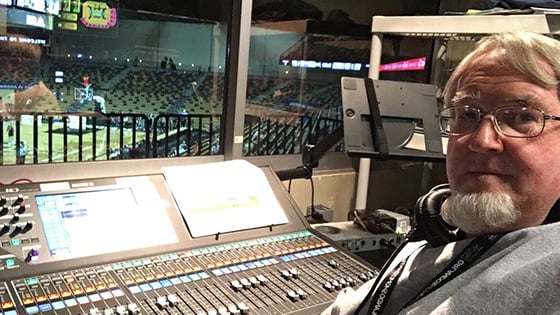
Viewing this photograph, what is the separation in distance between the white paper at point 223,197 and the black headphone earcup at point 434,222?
1.83ft

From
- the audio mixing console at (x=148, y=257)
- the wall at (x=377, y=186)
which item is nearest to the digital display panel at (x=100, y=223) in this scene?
the audio mixing console at (x=148, y=257)

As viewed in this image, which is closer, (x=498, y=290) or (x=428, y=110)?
(x=498, y=290)

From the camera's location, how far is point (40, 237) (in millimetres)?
1326

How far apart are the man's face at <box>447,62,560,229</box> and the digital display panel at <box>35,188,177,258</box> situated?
84 centimetres

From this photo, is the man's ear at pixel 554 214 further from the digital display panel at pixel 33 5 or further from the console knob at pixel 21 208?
the digital display panel at pixel 33 5

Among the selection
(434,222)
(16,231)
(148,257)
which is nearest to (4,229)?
(16,231)

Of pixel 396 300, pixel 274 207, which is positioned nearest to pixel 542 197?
pixel 396 300

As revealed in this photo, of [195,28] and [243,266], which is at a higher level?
[195,28]

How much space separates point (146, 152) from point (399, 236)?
42.6 inches

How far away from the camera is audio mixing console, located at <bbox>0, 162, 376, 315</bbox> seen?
1.20 meters

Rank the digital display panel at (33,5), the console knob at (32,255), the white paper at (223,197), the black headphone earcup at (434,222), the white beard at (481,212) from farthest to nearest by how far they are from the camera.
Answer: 1. the digital display panel at (33,5)
2. the white paper at (223,197)
3. the console knob at (32,255)
4. the black headphone earcup at (434,222)
5. the white beard at (481,212)

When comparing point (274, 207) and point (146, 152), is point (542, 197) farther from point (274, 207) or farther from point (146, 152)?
point (146, 152)

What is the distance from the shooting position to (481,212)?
975 millimetres

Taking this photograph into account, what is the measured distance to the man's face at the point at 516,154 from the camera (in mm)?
953
